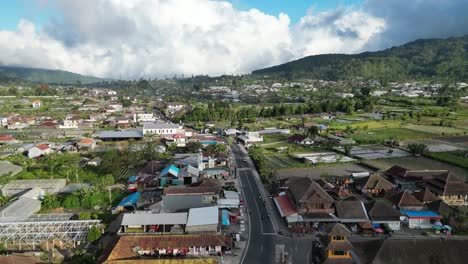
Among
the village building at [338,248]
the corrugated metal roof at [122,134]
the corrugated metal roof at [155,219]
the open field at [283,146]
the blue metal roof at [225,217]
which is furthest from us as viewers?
the corrugated metal roof at [122,134]

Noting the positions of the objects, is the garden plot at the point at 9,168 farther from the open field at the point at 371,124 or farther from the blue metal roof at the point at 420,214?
the open field at the point at 371,124

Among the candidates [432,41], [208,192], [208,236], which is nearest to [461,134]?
[208,192]

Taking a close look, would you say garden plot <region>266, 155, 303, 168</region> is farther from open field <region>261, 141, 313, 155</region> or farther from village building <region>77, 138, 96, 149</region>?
village building <region>77, 138, 96, 149</region>

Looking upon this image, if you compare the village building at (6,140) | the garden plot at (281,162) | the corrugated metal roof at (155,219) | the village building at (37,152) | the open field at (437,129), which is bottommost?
the village building at (6,140)

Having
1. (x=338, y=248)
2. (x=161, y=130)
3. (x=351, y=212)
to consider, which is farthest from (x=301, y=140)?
(x=338, y=248)

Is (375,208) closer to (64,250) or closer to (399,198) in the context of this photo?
(399,198)

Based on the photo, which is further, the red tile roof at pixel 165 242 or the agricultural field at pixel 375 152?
the agricultural field at pixel 375 152

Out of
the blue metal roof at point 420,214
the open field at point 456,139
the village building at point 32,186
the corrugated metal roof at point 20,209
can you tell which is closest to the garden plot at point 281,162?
the blue metal roof at point 420,214
